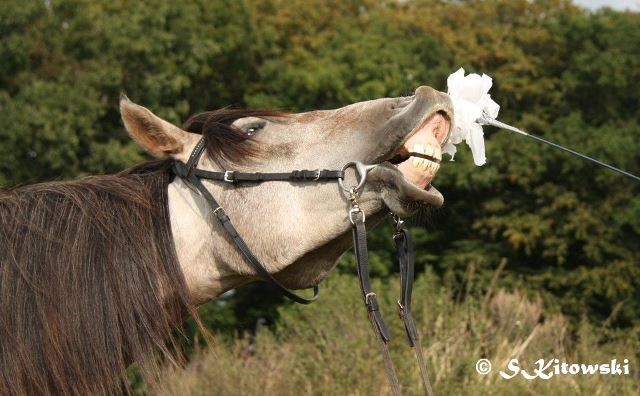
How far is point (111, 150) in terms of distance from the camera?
2175 centimetres

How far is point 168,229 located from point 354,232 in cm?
65

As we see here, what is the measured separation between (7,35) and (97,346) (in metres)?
22.1

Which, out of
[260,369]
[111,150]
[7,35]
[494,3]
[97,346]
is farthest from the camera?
[494,3]

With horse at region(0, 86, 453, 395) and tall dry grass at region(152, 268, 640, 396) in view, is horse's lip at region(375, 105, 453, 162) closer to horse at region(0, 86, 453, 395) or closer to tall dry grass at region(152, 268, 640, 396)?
horse at region(0, 86, 453, 395)

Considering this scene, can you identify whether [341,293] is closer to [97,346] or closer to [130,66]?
[97,346]

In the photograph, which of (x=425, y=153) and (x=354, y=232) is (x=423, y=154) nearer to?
(x=425, y=153)

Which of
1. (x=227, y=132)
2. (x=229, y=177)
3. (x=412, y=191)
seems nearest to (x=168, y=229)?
(x=229, y=177)

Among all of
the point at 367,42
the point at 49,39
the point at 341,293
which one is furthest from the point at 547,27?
the point at 341,293

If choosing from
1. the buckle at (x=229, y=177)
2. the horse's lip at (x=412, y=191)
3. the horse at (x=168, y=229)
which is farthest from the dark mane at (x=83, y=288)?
the horse's lip at (x=412, y=191)

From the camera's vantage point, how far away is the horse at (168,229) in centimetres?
298

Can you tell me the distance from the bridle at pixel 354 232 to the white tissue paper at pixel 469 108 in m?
0.38

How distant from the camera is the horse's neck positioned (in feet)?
10.6

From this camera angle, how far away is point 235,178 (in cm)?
323

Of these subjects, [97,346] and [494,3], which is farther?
[494,3]
